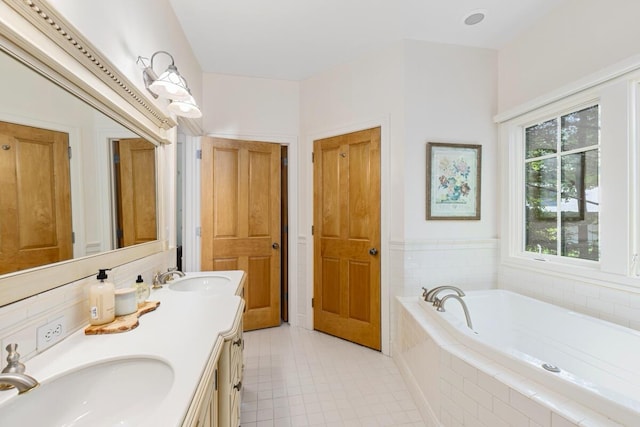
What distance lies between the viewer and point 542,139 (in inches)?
90.5

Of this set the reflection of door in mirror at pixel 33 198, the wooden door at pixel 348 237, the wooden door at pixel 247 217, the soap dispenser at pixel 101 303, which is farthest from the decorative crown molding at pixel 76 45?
the wooden door at pixel 348 237

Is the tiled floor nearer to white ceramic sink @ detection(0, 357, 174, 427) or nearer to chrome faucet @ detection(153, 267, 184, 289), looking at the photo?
chrome faucet @ detection(153, 267, 184, 289)

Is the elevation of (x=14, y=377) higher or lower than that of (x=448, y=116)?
lower

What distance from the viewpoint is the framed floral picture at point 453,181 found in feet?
7.97

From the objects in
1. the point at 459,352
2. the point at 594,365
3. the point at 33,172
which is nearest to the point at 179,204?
the point at 33,172

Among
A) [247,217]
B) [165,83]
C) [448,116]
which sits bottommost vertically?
[247,217]

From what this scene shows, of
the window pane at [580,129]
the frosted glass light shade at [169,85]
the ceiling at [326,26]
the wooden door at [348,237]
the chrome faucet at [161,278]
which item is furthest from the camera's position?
the wooden door at [348,237]

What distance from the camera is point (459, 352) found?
57.7 inches

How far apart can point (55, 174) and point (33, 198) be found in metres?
0.11

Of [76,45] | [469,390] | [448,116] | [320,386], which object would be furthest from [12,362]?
[448,116]

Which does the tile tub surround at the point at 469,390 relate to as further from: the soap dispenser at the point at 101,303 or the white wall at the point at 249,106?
the white wall at the point at 249,106

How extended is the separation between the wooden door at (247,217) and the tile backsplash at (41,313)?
157 centimetres

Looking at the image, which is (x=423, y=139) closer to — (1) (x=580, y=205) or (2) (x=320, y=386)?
(1) (x=580, y=205)

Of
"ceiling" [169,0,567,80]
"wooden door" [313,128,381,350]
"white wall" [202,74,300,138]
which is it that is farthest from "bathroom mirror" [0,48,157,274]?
"wooden door" [313,128,381,350]
